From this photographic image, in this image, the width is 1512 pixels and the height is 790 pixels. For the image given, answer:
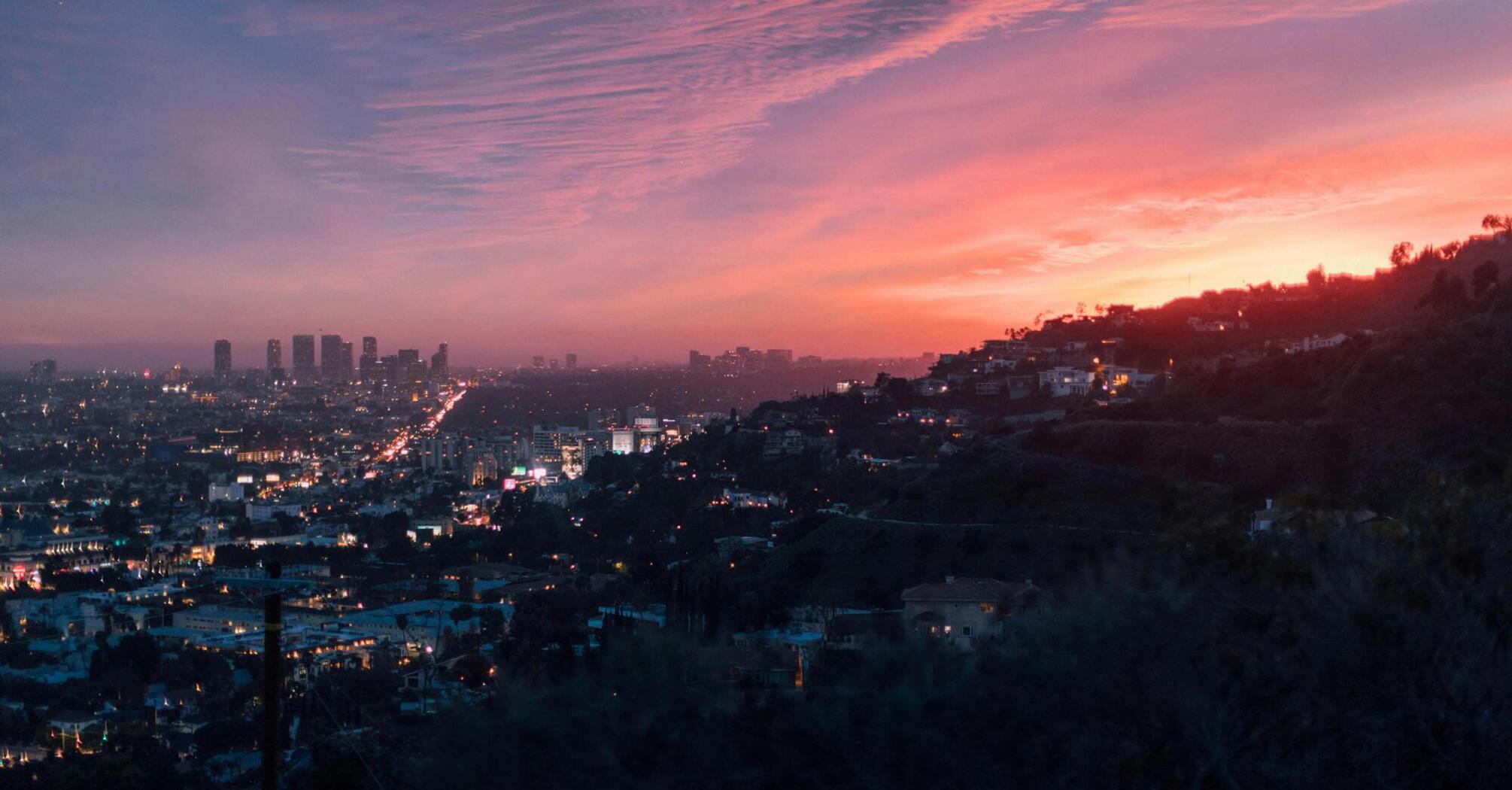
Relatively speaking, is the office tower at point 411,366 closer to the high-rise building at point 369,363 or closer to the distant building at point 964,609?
the high-rise building at point 369,363

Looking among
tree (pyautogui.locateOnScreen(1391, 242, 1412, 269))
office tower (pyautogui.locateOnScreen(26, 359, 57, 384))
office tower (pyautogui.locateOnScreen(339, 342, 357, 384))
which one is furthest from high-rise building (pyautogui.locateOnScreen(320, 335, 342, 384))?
tree (pyautogui.locateOnScreen(1391, 242, 1412, 269))

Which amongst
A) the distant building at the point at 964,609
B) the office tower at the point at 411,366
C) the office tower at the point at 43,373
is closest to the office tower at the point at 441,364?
the office tower at the point at 411,366

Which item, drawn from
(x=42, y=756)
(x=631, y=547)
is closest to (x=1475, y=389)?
(x=631, y=547)

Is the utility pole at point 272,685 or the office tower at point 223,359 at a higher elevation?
the office tower at point 223,359

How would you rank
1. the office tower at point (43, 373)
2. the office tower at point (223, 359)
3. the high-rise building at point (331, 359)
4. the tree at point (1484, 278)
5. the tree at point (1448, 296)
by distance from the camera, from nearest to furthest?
the tree at point (1448, 296), the tree at point (1484, 278), the office tower at point (43, 373), the office tower at point (223, 359), the high-rise building at point (331, 359)

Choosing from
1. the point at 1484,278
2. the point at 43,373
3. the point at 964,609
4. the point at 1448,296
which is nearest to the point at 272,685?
the point at 964,609
